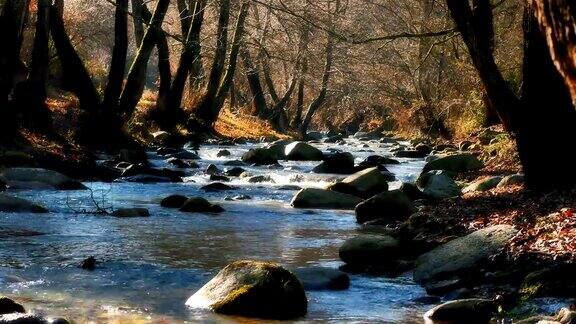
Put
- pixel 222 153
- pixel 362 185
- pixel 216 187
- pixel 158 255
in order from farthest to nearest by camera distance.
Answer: pixel 222 153
pixel 216 187
pixel 362 185
pixel 158 255

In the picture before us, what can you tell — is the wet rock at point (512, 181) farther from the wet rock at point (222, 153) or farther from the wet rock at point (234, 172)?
the wet rock at point (222, 153)

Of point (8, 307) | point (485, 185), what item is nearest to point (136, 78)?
point (485, 185)

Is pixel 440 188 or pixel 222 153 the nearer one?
pixel 440 188

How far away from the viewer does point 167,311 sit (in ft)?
22.9

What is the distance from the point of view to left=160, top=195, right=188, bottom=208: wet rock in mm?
13781

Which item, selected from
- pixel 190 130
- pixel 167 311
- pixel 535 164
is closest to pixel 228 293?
pixel 167 311

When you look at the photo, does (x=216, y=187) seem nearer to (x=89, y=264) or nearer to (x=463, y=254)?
(x=89, y=264)

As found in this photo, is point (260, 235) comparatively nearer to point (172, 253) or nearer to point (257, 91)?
point (172, 253)

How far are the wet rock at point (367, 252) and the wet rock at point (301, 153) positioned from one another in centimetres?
1552

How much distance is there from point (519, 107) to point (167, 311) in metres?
5.57

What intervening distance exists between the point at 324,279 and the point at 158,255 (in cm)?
207

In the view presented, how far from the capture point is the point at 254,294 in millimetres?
7016

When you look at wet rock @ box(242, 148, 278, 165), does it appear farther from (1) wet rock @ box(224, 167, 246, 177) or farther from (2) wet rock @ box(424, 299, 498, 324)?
(2) wet rock @ box(424, 299, 498, 324)

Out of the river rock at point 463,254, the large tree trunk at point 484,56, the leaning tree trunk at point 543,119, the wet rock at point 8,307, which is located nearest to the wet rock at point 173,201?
the large tree trunk at point 484,56
